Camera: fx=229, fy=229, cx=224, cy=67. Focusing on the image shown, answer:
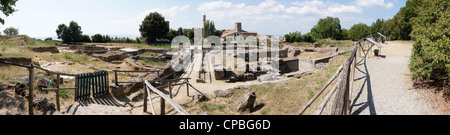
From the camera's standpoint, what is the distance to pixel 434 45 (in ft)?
21.0

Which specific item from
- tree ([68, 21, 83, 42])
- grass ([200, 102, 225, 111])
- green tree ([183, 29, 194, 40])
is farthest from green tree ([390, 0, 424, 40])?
tree ([68, 21, 83, 42])

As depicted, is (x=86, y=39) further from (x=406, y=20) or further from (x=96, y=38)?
(x=406, y=20)

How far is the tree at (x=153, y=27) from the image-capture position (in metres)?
53.8

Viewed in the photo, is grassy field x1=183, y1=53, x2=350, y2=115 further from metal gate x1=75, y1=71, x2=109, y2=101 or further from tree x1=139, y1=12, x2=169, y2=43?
tree x1=139, y1=12, x2=169, y2=43

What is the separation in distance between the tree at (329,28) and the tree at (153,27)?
41.9 metres

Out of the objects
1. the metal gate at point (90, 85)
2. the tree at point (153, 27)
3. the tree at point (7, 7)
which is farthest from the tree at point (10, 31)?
the metal gate at point (90, 85)

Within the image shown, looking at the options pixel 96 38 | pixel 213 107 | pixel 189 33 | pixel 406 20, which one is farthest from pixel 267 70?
pixel 96 38
